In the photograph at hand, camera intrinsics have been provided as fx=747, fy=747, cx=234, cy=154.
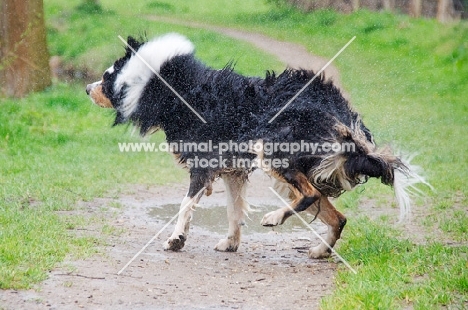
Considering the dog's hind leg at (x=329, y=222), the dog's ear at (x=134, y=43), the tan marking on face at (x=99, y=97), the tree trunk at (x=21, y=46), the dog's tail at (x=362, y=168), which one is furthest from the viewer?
the tree trunk at (x=21, y=46)

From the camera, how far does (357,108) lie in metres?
13.8

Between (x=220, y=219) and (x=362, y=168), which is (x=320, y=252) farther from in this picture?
(x=220, y=219)

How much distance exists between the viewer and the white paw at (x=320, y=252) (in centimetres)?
620

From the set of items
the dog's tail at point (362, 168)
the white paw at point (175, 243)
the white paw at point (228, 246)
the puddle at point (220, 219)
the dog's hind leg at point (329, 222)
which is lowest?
the puddle at point (220, 219)

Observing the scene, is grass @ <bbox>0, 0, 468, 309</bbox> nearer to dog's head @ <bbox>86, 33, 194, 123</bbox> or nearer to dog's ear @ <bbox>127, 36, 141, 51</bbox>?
dog's head @ <bbox>86, 33, 194, 123</bbox>

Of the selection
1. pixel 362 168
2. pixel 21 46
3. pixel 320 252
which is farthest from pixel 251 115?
pixel 21 46

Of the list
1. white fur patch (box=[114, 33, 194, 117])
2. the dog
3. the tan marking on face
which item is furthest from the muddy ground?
white fur patch (box=[114, 33, 194, 117])

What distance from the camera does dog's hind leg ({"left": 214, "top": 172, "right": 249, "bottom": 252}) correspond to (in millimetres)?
6484

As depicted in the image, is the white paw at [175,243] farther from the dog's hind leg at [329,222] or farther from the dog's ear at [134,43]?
the dog's ear at [134,43]

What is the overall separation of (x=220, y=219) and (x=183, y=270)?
2.09 meters

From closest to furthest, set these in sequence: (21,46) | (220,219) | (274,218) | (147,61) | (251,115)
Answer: (274,218), (251,115), (147,61), (220,219), (21,46)

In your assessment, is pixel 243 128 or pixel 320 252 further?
pixel 320 252

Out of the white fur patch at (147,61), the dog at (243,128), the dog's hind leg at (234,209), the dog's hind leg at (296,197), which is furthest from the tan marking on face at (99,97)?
the dog's hind leg at (296,197)

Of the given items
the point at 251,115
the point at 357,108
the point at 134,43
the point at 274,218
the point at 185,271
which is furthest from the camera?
the point at 357,108
